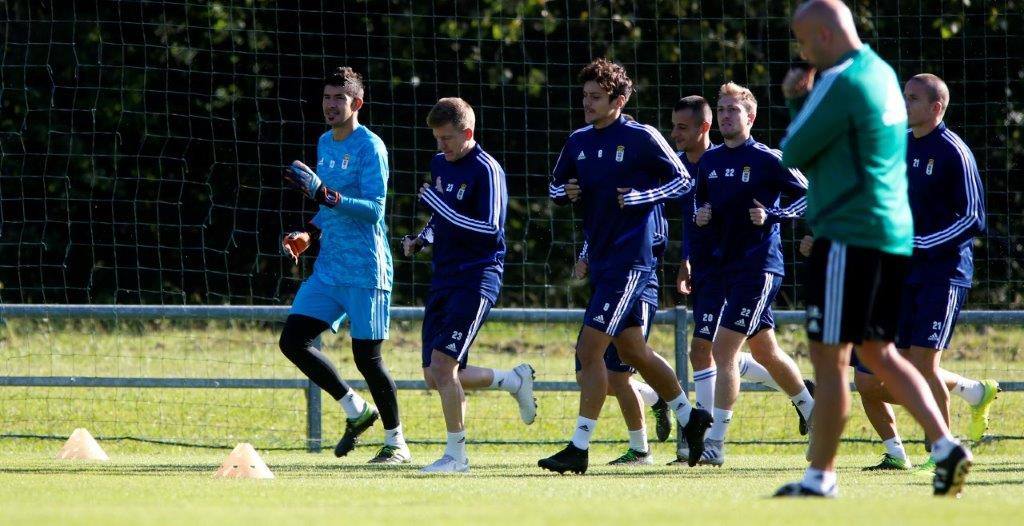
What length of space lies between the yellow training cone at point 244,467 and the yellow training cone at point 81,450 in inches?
75.4

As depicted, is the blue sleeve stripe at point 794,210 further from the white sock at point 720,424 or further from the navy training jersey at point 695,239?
the white sock at point 720,424

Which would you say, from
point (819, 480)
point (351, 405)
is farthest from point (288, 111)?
point (819, 480)

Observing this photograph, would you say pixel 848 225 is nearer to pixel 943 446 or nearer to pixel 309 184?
pixel 943 446

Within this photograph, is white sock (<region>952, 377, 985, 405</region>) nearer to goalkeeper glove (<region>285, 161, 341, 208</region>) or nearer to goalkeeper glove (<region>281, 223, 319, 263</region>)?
goalkeeper glove (<region>285, 161, 341, 208</region>)

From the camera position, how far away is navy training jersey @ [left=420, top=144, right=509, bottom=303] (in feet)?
27.4

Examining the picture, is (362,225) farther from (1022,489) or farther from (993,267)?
(993,267)

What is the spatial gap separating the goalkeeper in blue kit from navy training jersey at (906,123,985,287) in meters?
3.04

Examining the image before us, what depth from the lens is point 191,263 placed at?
1558 centimetres

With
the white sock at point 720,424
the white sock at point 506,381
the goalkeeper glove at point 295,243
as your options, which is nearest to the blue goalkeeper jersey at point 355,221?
the goalkeeper glove at point 295,243

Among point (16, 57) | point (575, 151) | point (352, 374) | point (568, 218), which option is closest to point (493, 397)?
point (352, 374)

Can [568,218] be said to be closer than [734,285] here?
No

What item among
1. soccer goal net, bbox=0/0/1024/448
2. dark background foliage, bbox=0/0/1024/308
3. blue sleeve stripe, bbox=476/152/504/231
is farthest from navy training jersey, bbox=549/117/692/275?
dark background foliage, bbox=0/0/1024/308

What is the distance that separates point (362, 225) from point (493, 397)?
17.0 feet

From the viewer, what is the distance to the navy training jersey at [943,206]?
7.87 meters
